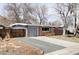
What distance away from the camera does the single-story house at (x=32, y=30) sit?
2066 millimetres

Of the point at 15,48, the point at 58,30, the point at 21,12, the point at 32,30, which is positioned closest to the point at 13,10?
the point at 21,12

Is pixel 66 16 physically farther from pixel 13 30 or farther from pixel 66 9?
pixel 13 30

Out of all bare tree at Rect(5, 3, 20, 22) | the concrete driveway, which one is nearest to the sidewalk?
the concrete driveway

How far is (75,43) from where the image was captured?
2.07 meters

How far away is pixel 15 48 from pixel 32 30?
0.84 ft

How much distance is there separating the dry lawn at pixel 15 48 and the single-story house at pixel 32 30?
0.27ft

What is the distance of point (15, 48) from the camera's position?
206 centimetres

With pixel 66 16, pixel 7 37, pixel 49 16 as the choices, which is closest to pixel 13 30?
pixel 7 37

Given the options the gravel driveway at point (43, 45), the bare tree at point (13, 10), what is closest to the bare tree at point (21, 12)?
the bare tree at point (13, 10)

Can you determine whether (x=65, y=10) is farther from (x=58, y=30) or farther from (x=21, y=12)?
(x=21, y=12)

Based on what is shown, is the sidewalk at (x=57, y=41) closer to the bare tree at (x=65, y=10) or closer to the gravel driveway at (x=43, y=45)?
the gravel driveway at (x=43, y=45)
